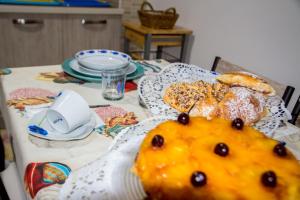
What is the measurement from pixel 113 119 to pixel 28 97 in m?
0.31

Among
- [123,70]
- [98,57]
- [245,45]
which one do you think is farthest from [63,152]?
[245,45]

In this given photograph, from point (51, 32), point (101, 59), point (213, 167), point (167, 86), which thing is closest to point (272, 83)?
point (167, 86)

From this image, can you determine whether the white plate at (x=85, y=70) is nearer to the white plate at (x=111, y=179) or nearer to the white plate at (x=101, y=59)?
the white plate at (x=101, y=59)

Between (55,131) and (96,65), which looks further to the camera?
(96,65)

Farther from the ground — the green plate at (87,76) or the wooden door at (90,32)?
the green plate at (87,76)

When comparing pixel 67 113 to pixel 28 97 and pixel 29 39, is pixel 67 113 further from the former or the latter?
pixel 29 39

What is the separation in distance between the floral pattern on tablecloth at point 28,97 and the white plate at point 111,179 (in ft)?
1.29

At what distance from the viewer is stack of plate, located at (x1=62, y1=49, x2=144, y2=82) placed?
103cm

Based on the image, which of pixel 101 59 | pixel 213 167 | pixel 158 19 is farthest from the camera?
pixel 158 19

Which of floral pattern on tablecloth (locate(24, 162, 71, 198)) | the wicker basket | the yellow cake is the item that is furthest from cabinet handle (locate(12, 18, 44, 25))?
the yellow cake

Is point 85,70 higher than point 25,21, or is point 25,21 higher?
point 85,70

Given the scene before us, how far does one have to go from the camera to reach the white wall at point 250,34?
1619mm

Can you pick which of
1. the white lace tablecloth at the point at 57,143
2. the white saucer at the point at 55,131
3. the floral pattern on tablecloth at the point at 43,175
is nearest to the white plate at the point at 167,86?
the white lace tablecloth at the point at 57,143

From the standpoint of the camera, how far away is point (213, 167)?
445 millimetres
